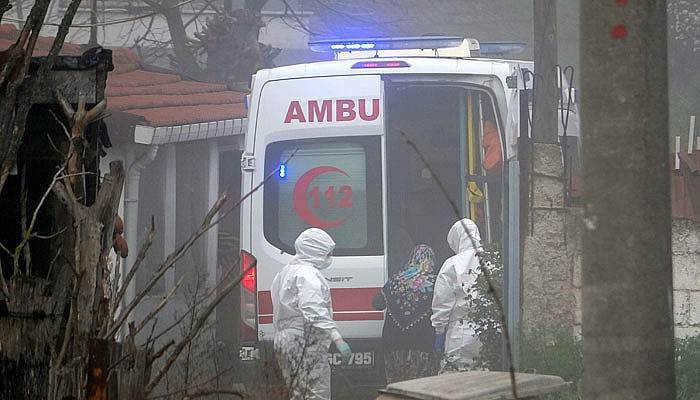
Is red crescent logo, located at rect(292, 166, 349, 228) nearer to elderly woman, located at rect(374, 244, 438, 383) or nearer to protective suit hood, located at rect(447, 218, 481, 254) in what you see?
elderly woman, located at rect(374, 244, 438, 383)

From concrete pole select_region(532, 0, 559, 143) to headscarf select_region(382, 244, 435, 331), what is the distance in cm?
198

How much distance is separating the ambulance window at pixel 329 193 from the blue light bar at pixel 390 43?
3.72ft

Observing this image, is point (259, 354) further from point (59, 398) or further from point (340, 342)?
point (59, 398)

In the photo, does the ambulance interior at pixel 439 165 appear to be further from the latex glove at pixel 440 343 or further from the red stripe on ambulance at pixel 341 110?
the latex glove at pixel 440 343

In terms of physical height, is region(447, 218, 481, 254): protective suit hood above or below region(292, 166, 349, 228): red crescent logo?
below

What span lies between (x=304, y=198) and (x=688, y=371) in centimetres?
345

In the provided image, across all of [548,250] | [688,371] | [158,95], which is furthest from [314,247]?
[158,95]

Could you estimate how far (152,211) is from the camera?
46.2 feet

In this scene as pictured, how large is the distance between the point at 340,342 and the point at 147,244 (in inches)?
227

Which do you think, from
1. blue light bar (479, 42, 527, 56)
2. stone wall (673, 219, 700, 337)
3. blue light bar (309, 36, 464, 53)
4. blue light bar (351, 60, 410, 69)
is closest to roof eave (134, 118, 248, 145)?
blue light bar (309, 36, 464, 53)

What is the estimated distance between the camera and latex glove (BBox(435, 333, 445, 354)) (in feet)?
29.7

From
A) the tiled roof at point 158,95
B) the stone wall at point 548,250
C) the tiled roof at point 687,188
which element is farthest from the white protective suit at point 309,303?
the tiled roof at point 158,95

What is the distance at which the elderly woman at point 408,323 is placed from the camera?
9047 millimetres

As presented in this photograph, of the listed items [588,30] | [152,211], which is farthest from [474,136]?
[588,30]
